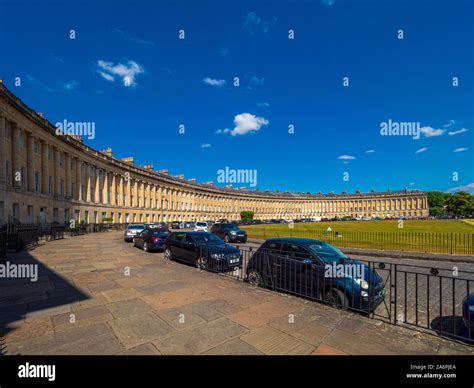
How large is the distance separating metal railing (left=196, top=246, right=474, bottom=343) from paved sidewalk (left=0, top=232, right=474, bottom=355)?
38 centimetres

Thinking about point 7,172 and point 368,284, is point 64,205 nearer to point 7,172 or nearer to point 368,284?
point 7,172

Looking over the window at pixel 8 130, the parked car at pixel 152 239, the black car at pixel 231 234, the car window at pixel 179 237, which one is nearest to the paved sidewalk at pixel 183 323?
the car window at pixel 179 237

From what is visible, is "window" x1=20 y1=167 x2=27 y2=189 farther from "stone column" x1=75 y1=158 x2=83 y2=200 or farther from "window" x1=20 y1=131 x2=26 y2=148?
"stone column" x1=75 y1=158 x2=83 y2=200

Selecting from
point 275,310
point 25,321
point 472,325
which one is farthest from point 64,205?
point 472,325

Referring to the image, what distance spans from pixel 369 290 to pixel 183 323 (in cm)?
385

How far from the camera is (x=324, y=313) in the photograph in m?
5.20

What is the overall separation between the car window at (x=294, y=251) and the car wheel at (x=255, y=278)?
3.53 ft

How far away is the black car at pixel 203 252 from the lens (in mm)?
9547

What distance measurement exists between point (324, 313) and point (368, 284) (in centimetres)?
120

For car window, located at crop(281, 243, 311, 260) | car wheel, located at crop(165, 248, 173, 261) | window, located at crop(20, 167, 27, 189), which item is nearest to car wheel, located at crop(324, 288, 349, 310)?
car window, located at crop(281, 243, 311, 260)

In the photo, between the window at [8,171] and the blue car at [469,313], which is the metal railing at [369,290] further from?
the window at [8,171]

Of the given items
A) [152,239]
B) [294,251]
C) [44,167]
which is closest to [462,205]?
[152,239]

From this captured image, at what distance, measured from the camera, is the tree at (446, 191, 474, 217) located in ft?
356
